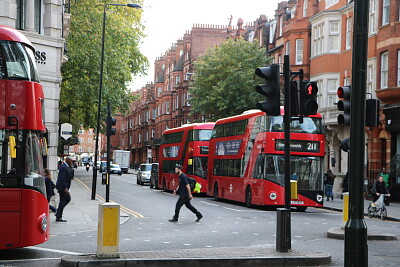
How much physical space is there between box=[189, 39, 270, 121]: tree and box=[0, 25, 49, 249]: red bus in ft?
126

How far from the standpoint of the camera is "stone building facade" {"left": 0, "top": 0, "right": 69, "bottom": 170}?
25.0 metres

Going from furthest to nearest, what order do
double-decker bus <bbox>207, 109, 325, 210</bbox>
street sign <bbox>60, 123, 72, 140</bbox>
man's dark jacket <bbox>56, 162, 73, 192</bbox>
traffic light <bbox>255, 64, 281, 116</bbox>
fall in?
street sign <bbox>60, 123, 72, 140</bbox> < double-decker bus <bbox>207, 109, 325, 210</bbox> < man's dark jacket <bbox>56, 162, 73, 192</bbox> < traffic light <bbox>255, 64, 281, 116</bbox>

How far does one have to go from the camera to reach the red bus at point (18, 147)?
467 inches

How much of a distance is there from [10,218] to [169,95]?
89277 mm

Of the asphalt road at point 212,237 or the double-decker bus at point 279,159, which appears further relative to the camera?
the double-decker bus at point 279,159

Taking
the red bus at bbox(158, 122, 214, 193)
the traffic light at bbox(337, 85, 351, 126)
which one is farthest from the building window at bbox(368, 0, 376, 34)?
the traffic light at bbox(337, 85, 351, 126)

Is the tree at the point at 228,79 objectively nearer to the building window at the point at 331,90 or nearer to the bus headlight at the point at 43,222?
the building window at the point at 331,90

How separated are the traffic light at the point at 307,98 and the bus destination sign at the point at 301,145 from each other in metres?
13.6

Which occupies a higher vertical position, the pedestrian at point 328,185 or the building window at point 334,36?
the building window at point 334,36

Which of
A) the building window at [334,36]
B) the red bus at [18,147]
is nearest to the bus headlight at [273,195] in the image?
the red bus at [18,147]

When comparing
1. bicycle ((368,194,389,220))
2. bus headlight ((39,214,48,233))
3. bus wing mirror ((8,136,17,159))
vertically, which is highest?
bus wing mirror ((8,136,17,159))

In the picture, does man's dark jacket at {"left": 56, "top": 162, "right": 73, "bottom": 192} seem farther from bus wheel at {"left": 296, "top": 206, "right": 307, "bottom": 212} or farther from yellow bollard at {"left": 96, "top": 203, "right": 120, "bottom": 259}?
bus wheel at {"left": 296, "top": 206, "right": 307, "bottom": 212}

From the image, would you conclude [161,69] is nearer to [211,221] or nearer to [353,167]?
[211,221]

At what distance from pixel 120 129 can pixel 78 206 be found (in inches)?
4978
